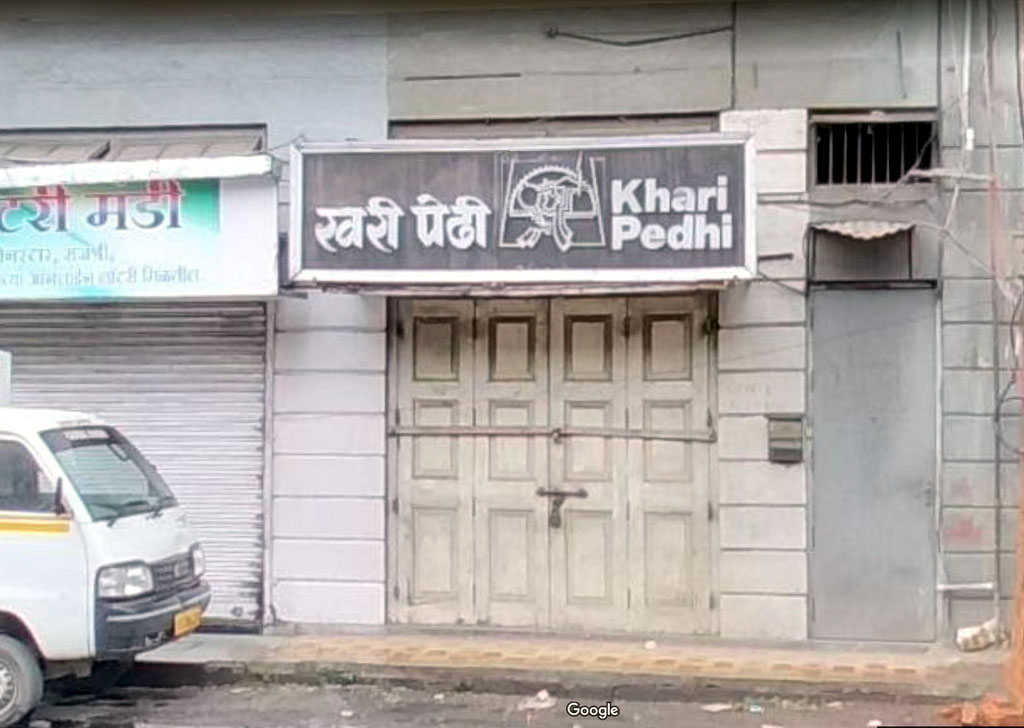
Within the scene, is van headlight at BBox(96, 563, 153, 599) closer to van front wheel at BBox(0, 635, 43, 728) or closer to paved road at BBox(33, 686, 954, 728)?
van front wheel at BBox(0, 635, 43, 728)

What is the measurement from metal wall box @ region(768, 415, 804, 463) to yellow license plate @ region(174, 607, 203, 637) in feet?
14.3

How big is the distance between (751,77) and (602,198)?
153 centimetres

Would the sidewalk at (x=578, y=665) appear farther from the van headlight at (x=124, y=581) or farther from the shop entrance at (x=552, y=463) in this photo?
the van headlight at (x=124, y=581)

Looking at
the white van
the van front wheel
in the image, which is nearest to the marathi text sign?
the white van

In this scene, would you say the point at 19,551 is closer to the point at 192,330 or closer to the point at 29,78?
the point at 192,330

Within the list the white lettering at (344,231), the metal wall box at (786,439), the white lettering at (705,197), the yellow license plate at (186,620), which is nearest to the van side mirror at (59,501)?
the yellow license plate at (186,620)

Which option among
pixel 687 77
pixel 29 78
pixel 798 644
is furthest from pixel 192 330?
pixel 798 644

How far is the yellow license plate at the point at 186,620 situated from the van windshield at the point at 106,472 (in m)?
0.69

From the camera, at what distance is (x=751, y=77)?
10.3 metres

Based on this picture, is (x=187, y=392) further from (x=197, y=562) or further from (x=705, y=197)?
(x=705, y=197)

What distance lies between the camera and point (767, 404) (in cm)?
1025

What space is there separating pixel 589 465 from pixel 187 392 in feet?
10.9

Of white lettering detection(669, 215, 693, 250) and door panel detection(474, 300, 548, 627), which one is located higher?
white lettering detection(669, 215, 693, 250)

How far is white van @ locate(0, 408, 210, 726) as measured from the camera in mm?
7961
